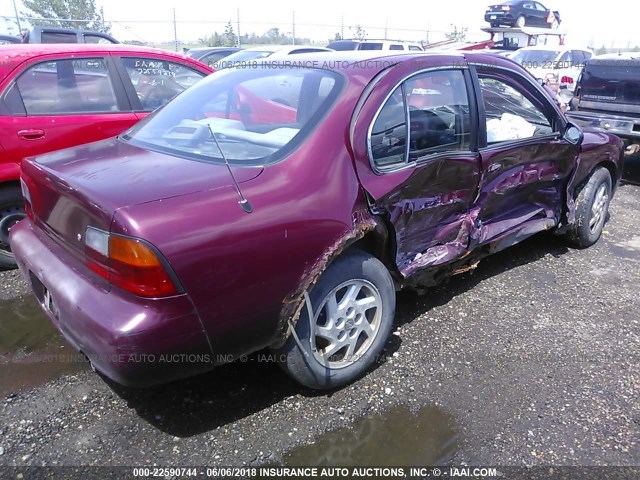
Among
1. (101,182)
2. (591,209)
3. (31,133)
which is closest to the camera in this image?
(101,182)

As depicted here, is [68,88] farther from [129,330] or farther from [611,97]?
[611,97]

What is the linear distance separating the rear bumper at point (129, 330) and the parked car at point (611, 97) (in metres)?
6.72

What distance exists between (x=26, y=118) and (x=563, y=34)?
22756 millimetres

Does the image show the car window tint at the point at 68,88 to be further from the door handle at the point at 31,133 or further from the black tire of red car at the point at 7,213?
the black tire of red car at the point at 7,213

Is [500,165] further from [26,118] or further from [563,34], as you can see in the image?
[563,34]

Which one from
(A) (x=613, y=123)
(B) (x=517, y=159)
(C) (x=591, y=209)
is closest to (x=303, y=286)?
(B) (x=517, y=159)

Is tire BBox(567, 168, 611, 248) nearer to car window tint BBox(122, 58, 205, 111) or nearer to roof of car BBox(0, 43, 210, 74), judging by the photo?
car window tint BBox(122, 58, 205, 111)

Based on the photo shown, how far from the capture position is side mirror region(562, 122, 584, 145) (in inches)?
158

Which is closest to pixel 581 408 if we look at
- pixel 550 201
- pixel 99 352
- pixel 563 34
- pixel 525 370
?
pixel 525 370

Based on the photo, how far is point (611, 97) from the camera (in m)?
7.45

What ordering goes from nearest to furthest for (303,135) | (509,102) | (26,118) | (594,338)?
(303,135)
(594,338)
(509,102)
(26,118)

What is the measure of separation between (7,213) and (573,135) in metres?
4.40

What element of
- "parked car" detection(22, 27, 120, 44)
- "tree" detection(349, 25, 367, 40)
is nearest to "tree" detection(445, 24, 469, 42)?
"tree" detection(349, 25, 367, 40)

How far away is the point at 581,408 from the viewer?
106 inches
